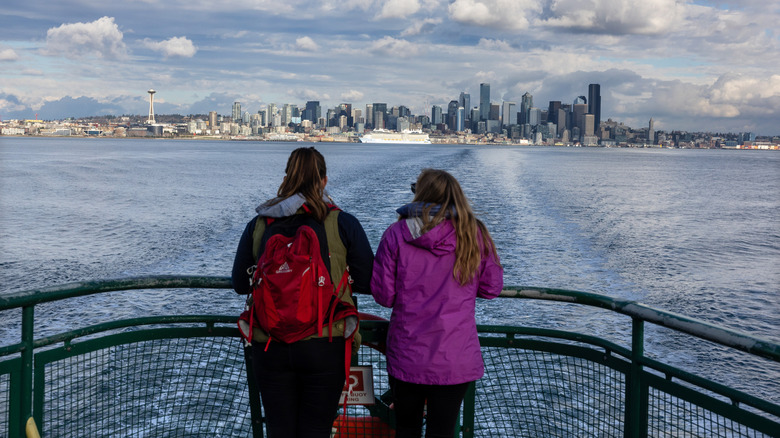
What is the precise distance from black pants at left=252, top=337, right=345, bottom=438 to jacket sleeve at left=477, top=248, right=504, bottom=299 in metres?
0.76

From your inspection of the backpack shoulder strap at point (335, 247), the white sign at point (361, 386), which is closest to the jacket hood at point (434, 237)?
the backpack shoulder strap at point (335, 247)

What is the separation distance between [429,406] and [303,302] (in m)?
0.86

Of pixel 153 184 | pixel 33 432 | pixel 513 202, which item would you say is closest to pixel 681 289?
pixel 33 432

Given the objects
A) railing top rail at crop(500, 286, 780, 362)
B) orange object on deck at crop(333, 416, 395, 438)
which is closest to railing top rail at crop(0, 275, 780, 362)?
railing top rail at crop(500, 286, 780, 362)

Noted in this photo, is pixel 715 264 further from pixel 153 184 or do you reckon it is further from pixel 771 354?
pixel 153 184

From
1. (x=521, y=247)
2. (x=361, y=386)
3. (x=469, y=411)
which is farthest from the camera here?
(x=521, y=247)

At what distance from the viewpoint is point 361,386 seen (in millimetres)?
3877

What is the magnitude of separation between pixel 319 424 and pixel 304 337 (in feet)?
1.62

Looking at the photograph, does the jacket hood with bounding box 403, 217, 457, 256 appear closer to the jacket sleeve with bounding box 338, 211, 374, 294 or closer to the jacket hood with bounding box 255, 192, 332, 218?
the jacket sleeve with bounding box 338, 211, 374, 294

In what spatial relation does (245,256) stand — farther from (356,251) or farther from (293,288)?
(356,251)

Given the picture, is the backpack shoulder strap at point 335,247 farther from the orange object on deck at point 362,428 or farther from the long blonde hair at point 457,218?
the orange object on deck at point 362,428

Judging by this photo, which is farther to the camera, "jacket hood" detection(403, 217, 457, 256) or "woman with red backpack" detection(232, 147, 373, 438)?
"jacket hood" detection(403, 217, 457, 256)

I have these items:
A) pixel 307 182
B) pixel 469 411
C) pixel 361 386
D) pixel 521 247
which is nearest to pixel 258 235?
pixel 307 182

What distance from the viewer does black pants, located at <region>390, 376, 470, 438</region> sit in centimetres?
349
